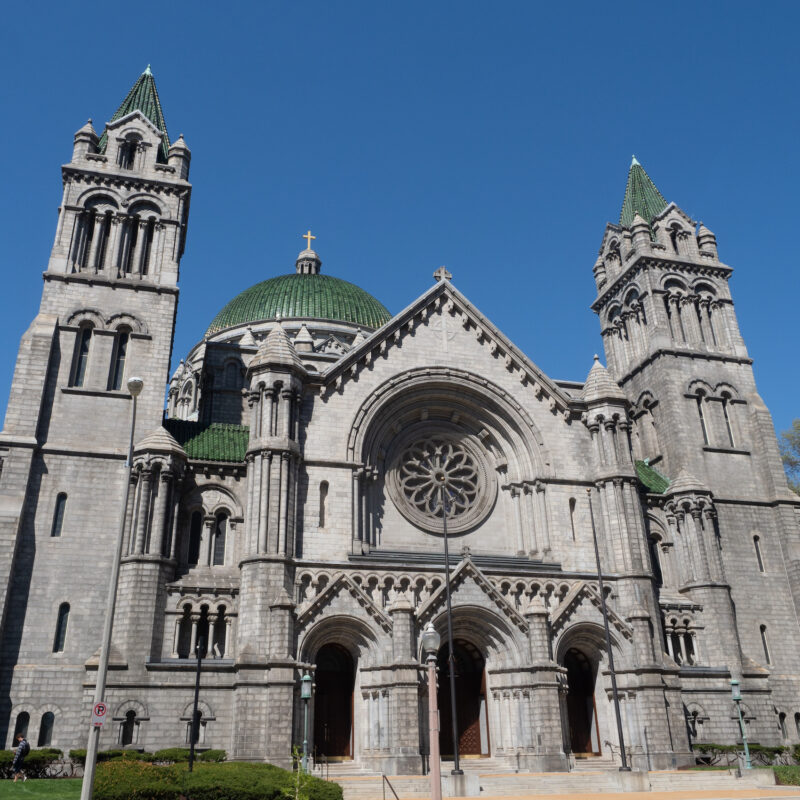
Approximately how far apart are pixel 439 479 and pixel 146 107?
28.2 meters

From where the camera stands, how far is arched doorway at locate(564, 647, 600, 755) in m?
33.7

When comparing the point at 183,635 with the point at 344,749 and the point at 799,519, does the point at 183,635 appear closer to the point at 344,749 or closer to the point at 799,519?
the point at 344,749

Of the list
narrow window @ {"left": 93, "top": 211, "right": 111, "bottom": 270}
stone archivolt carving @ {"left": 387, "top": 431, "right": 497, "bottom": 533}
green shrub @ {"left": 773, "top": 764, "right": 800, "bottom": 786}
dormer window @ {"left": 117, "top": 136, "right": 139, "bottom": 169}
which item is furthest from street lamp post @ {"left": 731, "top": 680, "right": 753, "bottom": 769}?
dormer window @ {"left": 117, "top": 136, "right": 139, "bottom": 169}

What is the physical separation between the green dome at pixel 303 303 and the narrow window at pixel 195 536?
27371mm

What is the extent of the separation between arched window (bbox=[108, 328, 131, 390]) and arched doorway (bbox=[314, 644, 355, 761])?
51.4ft

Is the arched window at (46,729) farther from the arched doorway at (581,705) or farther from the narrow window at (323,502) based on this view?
the arched doorway at (581,705)

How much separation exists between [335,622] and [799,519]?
27.6m

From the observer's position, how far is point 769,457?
44594 mm

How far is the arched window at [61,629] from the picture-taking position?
1220 inches

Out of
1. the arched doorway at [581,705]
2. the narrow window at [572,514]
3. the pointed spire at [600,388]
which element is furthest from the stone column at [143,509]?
the pointed spire at [600,388]

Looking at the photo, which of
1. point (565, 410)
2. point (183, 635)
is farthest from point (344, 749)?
point (565, 410)

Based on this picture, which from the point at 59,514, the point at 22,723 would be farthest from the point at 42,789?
the point at 59,514

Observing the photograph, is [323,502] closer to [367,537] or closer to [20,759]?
[367,537]

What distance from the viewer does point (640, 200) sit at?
54.2 metres
